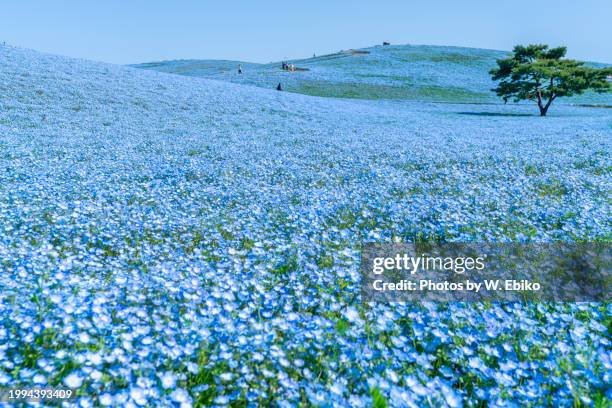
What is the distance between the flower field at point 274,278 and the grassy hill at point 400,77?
36865mm

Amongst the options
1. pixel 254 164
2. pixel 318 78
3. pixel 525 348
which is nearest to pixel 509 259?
pixel 525 348

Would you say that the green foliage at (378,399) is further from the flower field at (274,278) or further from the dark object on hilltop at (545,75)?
the dark object on hilltop at (545,75)

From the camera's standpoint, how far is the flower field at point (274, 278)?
3176 mm

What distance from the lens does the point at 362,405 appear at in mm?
2830

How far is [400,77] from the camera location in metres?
57.4

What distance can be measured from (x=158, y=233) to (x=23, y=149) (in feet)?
30.8

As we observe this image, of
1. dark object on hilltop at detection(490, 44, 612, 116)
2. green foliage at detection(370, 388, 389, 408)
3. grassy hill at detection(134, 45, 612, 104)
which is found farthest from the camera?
grassy hill at detection(134, 45, 612, 104)

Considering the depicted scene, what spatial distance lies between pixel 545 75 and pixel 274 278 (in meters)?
38.0

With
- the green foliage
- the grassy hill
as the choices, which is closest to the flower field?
the green foliage

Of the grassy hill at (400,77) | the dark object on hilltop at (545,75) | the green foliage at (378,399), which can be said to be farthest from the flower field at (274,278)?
the grassy hill at (400,77)

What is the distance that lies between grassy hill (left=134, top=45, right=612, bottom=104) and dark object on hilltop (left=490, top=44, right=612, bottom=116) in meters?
9.15

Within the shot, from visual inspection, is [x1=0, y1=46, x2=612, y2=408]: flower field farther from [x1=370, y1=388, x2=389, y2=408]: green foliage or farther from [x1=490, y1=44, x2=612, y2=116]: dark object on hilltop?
[x1=490, y1=44, x2=612, y2=116]: dark object on hilltop

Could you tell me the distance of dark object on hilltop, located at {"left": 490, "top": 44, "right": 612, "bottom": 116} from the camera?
3516 cm

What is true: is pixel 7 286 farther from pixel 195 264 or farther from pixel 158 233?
pixel 158 233
